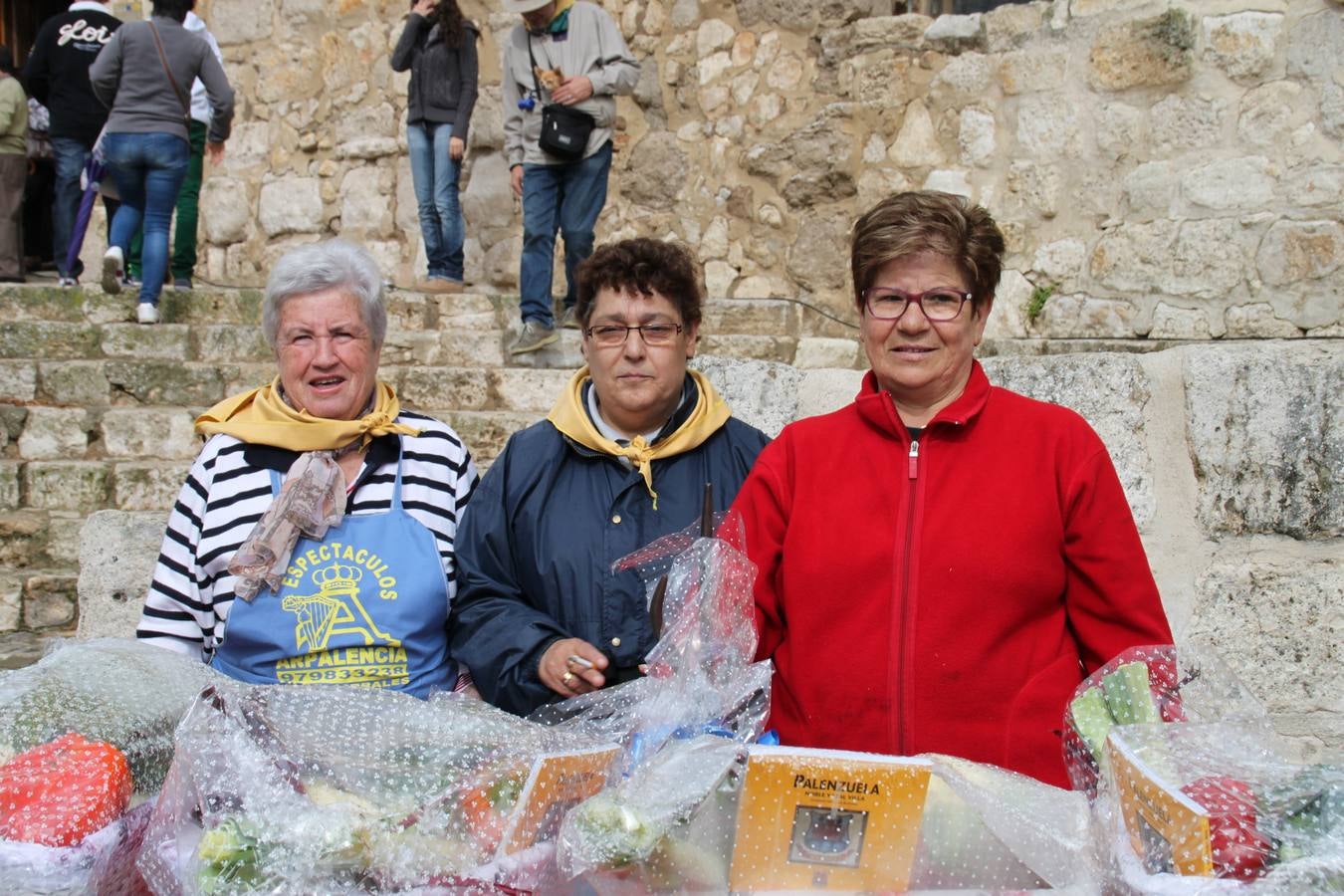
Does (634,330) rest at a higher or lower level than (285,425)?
higher

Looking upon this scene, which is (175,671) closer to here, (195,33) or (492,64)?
(195,33)

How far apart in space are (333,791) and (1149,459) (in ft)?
5.44

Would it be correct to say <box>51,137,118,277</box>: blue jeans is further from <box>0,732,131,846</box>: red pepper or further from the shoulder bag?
<box>0,732,131,846</box>: red pepper

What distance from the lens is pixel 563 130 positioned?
206 inches

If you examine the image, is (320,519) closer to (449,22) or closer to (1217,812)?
(1217,812)

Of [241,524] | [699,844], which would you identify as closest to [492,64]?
[241,524]

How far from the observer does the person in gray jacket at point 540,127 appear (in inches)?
213

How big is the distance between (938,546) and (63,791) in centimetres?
121

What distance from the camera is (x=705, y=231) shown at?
639cm

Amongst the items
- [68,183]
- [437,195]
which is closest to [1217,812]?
[437,195]

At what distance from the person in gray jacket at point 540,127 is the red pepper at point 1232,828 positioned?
4323mm

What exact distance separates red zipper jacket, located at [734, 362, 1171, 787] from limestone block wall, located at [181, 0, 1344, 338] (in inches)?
124

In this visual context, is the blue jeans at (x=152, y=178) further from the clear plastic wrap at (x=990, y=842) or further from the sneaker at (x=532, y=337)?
the clear plastic wrap at (x=990, y=842)

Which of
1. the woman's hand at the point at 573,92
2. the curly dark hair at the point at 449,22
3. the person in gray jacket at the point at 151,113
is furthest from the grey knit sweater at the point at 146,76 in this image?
the woman's hand at the point at 573,92
